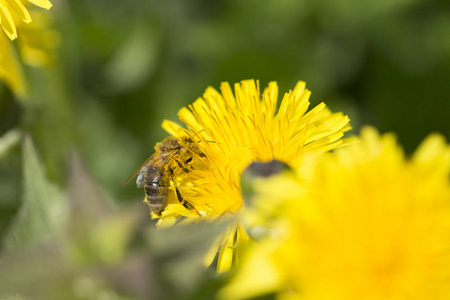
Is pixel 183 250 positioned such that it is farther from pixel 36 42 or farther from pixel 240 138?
pixel 36 42

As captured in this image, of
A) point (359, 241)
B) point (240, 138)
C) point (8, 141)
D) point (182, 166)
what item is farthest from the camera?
point (8, 141)

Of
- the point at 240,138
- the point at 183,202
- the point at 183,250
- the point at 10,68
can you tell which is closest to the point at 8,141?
the point at 10,68

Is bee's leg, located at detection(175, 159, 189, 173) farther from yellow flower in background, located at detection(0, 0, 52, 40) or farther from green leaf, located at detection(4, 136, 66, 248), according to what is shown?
yellow flower in background, located at detection(0, 0, 52, 40)

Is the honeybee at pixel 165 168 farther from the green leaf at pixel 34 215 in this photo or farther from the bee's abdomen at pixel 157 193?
the green leaf at pixel 34 215

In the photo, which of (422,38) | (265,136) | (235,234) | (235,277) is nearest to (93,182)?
(235,277)

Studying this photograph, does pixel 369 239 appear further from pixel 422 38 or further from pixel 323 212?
pixel 422 38

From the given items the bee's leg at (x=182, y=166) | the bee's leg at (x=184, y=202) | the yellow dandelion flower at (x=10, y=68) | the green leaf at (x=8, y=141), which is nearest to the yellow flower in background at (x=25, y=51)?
the yellow dandelion flower at (x=10, y=68)

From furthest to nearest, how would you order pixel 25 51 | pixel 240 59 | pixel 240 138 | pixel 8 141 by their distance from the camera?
pixel 240 59, pixel 25 51, pixel 8 141, pixel 240 138
